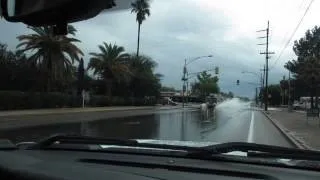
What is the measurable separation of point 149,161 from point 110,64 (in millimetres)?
85620

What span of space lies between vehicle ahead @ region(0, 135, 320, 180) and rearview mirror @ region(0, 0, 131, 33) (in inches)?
29.1

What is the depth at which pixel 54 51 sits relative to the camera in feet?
221

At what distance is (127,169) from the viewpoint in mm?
2979

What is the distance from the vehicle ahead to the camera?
9.36 feet

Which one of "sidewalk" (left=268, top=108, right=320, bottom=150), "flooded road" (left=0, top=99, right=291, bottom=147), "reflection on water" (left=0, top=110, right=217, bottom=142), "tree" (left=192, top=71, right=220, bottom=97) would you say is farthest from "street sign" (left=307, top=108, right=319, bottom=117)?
"tree" (left=192, top=71, right=220, bottom=97)

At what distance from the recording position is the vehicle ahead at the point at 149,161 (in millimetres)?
2852

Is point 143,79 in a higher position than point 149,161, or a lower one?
higher

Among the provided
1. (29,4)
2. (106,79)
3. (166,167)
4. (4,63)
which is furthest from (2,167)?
(106,79)

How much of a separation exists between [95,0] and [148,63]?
111426mm

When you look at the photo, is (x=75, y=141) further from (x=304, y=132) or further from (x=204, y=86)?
(x=204, y=86)

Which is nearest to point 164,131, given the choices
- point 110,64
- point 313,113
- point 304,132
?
point 304,132

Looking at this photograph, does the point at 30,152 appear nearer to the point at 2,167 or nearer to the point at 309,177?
the point at 2,167

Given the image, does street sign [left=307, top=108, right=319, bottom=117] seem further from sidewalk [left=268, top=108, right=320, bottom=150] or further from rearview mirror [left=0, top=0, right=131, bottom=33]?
rearview mirror [left=0, top=0, right=131, bottom=33]

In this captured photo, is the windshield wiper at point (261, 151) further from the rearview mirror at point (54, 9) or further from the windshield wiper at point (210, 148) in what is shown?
the rearview mirror at point (54, 9)
